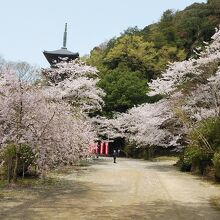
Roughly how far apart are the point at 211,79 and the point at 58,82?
46.1ft

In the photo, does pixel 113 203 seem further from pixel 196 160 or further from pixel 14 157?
pixel 196 160

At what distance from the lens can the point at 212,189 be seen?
59.0 feet

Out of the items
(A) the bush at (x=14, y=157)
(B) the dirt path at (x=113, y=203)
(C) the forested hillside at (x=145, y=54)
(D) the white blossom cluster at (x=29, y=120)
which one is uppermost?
(C) the forested hillside at (x=145, y=54)

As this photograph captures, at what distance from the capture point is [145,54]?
63.0 meters

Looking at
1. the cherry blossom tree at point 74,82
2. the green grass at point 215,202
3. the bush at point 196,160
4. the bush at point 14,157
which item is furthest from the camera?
the cherry blossom tree at point 74,82

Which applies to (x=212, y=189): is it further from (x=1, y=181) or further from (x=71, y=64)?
(x=71, y=64)

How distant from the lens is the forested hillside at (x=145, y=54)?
54.8 m

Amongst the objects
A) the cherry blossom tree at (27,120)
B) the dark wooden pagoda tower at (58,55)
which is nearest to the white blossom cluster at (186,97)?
the dark wooden pagoda tower at (58,55)

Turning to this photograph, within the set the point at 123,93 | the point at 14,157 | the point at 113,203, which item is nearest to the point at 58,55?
the point at 123,93

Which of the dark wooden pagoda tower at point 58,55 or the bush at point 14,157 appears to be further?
the dark wooden pagoda tower at point 58,55

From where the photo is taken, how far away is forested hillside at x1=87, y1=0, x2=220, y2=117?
180 ft

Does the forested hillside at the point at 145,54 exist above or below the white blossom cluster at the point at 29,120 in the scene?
above

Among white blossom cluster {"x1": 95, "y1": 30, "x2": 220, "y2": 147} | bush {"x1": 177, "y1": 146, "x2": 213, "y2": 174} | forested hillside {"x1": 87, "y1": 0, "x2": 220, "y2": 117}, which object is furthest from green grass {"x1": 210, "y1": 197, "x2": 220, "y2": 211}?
forested hillside {"x1": 87, "y1": 0, "x2": 220, "y2": 117}

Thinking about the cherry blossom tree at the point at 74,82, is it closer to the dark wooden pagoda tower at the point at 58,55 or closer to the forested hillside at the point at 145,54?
the dark wooden pagoda tower at the point at 58,55
